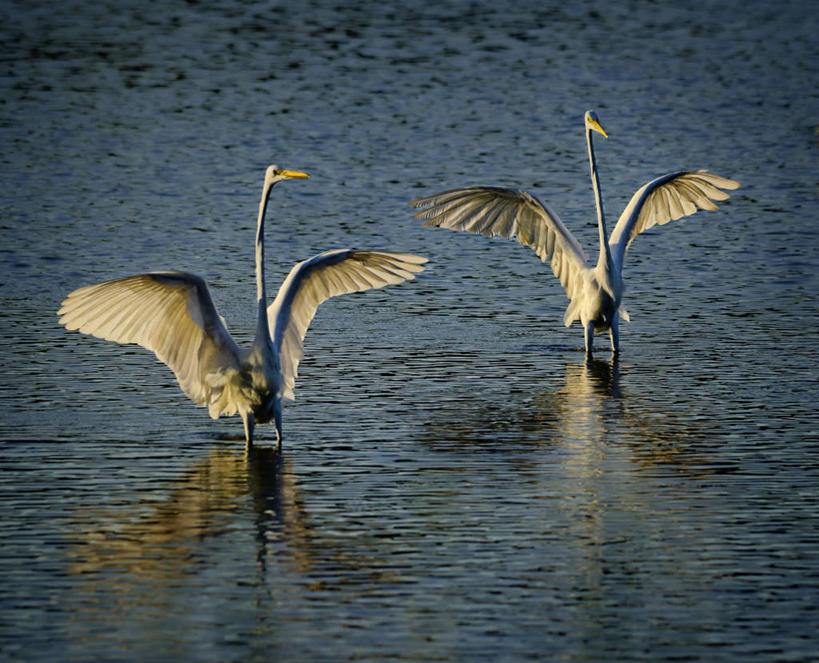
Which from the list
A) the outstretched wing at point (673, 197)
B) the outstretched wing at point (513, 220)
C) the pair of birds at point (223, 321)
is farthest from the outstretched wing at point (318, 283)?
the outstretched wing at point (673, 197)

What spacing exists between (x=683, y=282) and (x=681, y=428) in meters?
5.70

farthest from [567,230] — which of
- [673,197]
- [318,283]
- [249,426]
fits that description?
[249,426]

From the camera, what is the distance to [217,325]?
12.1 m

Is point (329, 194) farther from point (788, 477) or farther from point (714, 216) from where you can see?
point (788, 477)

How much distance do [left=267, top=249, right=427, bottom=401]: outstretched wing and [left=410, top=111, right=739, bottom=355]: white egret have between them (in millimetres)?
2722

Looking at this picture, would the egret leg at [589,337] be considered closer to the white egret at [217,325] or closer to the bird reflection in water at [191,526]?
the white egret at [217,325]

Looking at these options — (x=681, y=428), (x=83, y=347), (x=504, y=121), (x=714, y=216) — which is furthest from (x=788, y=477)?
(x=504, y=121)

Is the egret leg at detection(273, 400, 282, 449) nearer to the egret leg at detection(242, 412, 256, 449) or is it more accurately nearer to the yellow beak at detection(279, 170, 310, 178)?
the egret leg at detection(242, 412, 256, 449)

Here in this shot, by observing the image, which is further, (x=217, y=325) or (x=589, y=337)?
(x=589, y=337)

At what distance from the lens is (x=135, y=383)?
14.1 m

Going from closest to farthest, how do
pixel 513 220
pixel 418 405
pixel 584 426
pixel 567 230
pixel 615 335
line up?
pixel 584 426 < pixel 418 405 < pixel 615 335 < pixel 567 230 < pixel 513 220

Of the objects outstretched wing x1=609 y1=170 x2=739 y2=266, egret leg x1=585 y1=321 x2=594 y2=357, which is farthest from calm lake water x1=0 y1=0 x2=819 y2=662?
outstretched wing x1=609 y1=170 x2=739 y2=266

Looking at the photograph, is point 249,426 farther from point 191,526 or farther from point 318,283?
point 191,526

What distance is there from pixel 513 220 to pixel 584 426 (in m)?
3.71
